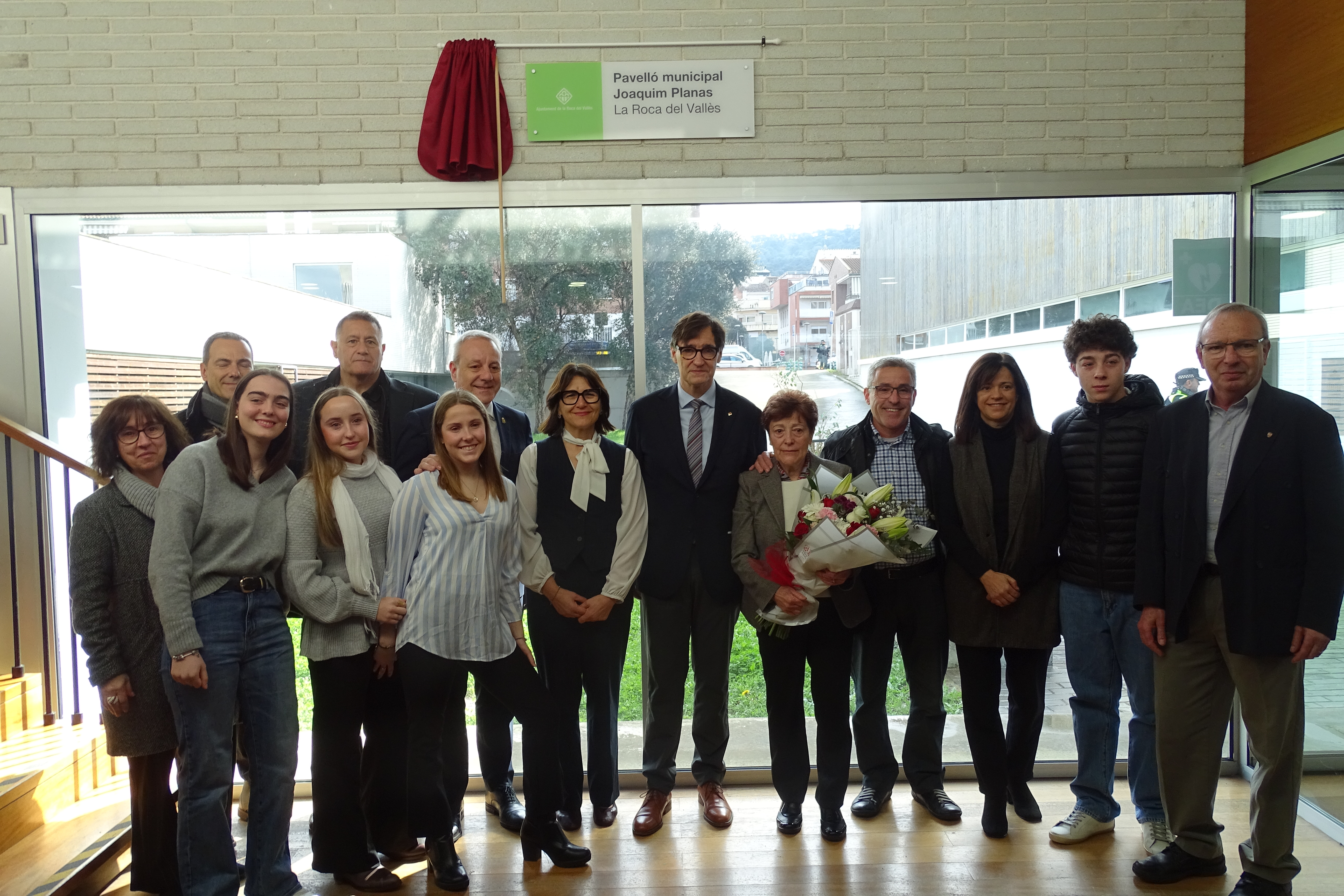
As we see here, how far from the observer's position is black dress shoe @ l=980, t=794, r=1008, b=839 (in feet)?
11.4

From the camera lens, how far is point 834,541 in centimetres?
302

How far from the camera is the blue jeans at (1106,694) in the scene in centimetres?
333

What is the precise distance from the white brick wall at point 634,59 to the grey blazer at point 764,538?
1.51m

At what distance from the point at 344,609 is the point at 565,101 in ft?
7.86

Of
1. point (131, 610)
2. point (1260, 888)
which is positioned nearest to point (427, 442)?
point (131, 610)

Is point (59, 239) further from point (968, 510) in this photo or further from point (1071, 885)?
point (1071, 885)

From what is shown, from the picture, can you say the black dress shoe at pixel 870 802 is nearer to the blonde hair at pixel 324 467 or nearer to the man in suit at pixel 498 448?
the man in suit at pixel 498 448

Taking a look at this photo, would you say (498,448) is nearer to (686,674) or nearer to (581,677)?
(581,677)

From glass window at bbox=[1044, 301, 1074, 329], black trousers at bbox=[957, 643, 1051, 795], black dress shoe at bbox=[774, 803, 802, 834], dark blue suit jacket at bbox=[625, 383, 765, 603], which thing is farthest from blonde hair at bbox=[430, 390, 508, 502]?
glass window at bbox=[1044, 301, 1074, 329]

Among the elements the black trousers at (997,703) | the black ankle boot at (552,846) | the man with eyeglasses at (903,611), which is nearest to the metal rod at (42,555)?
the black ankle boot at (552,846)

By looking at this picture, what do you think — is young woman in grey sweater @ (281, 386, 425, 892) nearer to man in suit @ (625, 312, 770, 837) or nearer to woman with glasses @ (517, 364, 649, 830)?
woman with glasses @ (517, 364, 649, 830)

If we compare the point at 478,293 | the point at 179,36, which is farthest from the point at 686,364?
the point at 179,36

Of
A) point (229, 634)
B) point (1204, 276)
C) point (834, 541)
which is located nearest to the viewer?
point (229, 634)

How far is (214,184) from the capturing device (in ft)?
13.2
